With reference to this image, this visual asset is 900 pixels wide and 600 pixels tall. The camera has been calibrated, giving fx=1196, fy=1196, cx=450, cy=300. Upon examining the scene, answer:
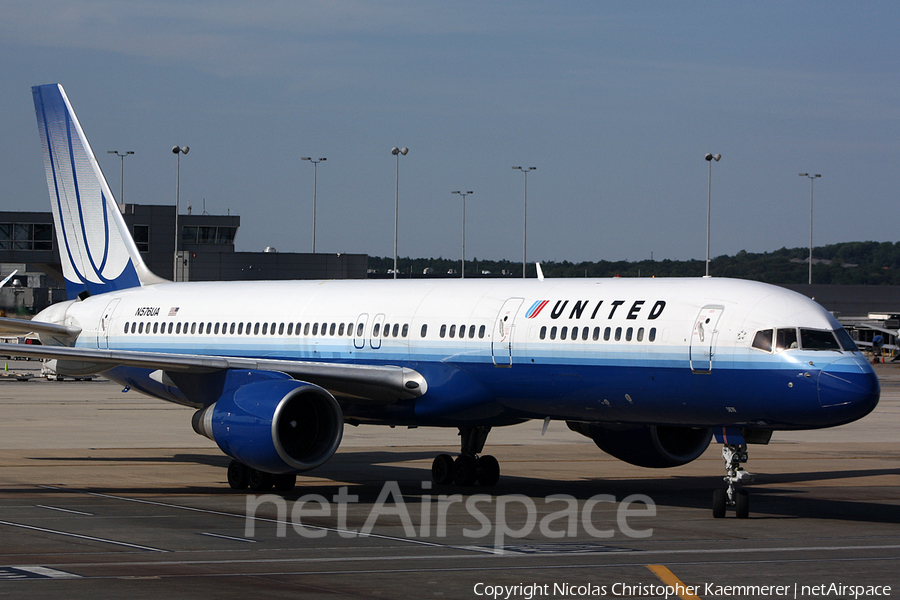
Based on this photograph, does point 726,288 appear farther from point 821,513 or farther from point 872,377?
point 821,513

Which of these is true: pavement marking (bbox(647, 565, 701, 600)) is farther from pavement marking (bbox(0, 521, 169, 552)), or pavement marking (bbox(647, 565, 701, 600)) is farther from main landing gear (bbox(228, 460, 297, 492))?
main landing gear (bbox(228, 460, 297, 492))

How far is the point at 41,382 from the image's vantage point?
61.8m

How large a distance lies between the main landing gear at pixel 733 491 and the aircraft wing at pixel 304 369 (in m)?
6.09

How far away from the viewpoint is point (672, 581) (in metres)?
14.5

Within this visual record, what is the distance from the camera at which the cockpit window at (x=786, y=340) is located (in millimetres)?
19375

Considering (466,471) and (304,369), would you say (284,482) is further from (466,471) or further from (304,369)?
(466,471)

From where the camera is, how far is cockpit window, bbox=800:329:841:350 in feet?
63.3

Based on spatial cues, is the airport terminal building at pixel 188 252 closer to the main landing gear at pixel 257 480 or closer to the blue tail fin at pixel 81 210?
the blue tail fin at pixel 81 210

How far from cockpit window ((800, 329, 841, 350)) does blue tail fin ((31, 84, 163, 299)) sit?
60.3 ft

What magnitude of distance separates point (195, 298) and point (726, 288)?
13.7 metres

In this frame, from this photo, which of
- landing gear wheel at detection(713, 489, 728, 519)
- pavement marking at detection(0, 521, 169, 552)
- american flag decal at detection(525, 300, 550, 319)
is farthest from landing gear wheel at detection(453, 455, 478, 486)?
pavement marking at detection(0, 521, 169, 552)

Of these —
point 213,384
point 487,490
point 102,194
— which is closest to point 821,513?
point 487,490

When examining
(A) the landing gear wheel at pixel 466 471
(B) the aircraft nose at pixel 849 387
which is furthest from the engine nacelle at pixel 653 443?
(B) the aircraft nose at pixel 849 387

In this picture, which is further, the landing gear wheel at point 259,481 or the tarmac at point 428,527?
the landing gear wheel at point 259,481
